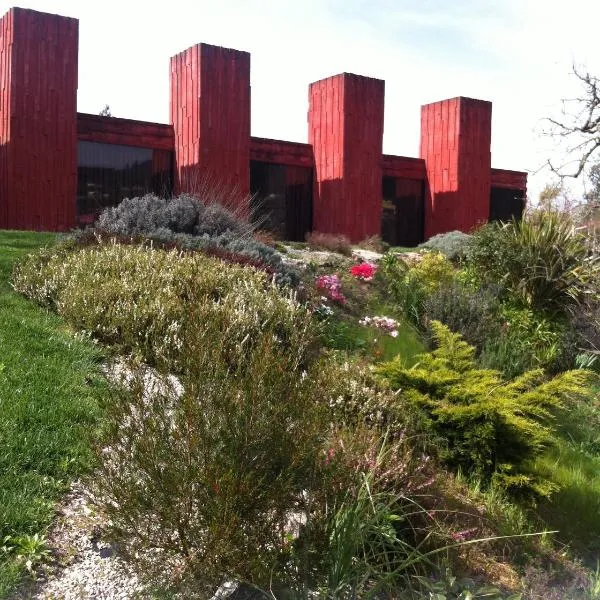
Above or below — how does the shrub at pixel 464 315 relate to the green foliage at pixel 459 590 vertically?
above

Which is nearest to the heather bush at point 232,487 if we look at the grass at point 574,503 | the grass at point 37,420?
the grass at point 37,420

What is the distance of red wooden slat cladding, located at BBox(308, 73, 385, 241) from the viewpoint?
72.6 ft

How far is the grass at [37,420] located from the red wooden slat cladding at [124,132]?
12.4 meters

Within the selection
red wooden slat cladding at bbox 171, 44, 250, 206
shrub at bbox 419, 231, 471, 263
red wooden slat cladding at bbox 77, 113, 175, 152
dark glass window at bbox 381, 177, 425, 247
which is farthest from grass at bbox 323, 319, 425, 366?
dark glass window at bbox 381, 177, 425, 247

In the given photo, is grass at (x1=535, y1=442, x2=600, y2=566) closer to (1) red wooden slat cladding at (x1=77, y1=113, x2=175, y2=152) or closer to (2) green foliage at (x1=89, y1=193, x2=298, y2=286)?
(2) green foliage at (x1=89, y1=193, x2=298, y2=286)

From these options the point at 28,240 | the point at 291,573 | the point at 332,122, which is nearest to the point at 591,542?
the point at 291,573

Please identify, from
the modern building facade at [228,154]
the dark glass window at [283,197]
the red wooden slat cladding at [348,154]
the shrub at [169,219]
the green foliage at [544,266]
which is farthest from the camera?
the red wooden slat cladding at [348,154]

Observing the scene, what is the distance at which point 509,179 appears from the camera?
2820cm

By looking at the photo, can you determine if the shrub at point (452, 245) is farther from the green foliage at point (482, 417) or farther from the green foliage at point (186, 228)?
the green foliage at point (482, 417)

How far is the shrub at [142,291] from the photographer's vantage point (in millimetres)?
7102

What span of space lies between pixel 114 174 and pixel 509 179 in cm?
1494

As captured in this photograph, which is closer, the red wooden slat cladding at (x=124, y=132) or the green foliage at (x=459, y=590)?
the green foliage at (x=459, y=590)

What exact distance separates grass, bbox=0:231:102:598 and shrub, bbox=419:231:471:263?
10.2 metres

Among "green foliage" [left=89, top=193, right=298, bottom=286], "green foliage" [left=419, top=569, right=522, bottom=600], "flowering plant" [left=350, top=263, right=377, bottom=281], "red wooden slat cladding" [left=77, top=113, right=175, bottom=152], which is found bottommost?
"green foliage" [left=419, top=569, right=522, bottom=600]
